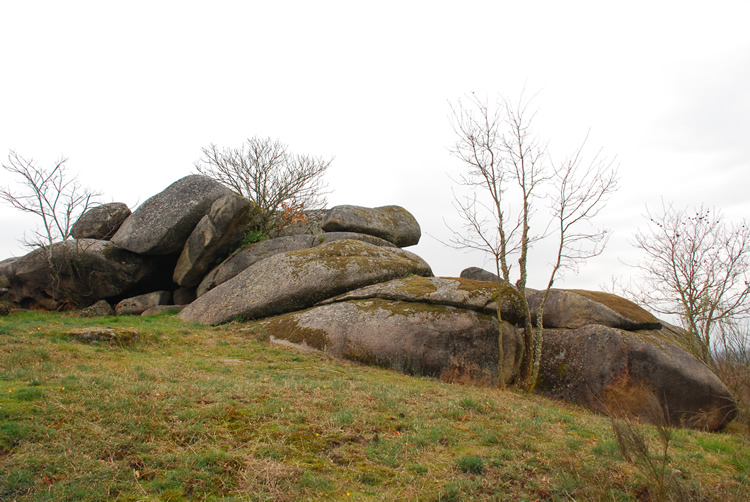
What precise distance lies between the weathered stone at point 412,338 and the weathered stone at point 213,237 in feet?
22.2

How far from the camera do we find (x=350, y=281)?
18.5 meters

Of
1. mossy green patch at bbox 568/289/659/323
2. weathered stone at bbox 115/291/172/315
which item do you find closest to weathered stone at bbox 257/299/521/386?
mossy green patch at bbox 568/289/659/323

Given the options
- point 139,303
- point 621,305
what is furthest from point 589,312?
point 139,303

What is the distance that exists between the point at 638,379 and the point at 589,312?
300cm

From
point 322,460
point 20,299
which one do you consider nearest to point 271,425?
point 322,460

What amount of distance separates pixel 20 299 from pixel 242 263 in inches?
421

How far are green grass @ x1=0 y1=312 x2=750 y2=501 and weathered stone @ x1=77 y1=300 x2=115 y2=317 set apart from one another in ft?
36.1

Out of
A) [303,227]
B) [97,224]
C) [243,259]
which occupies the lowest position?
[243,259]

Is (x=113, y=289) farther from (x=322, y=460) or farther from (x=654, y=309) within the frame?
(x=654, y=309)

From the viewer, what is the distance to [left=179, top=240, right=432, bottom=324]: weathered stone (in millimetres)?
18156

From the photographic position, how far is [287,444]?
6.42 metres

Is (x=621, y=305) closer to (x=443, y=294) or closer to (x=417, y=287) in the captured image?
(x=443, y=294)

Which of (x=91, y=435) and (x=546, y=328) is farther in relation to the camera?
(x=546, y=328)

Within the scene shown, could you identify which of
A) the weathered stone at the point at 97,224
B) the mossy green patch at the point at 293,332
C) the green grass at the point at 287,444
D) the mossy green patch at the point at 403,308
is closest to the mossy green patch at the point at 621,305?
the mossy green patch at the point at 403,308
